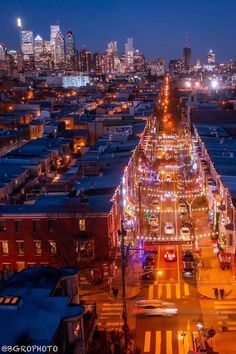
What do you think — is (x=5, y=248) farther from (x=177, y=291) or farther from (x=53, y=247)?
(x=177, y=291)

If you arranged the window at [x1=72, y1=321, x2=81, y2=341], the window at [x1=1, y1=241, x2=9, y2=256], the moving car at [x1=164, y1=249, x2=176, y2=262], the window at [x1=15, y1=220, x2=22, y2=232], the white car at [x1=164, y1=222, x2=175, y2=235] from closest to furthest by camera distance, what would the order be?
the window at [x1=72, y1=321, x2=81, y2=341], the window at [x1=15, y1=220, x2=22, y2=232], the window at [x1=1, y1=241, x2=9, y2=256], the moving car at [x1=164, y1=249, x2=176, y2=262], the white car at [x1=164, y1=222, x2=175, y2=235]

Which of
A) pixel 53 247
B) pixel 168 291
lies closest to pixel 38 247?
pixel 53 247

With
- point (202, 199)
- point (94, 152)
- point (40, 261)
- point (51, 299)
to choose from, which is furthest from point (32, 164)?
point (51, 299)

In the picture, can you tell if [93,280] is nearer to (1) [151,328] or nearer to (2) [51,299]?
(1) [151,328]

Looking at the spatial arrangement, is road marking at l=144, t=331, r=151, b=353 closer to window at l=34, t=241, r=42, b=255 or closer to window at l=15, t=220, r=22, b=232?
→ window at l=34, t=241, r=42, b=255

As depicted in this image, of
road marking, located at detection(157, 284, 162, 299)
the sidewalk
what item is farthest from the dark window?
the sidewalk

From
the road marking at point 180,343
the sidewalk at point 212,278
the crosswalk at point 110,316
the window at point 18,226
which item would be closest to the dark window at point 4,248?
the window at point 18,226

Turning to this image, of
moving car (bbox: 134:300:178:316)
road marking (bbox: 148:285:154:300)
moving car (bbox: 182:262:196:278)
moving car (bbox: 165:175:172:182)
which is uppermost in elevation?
moving car (bbox: 165:175:172:182)
